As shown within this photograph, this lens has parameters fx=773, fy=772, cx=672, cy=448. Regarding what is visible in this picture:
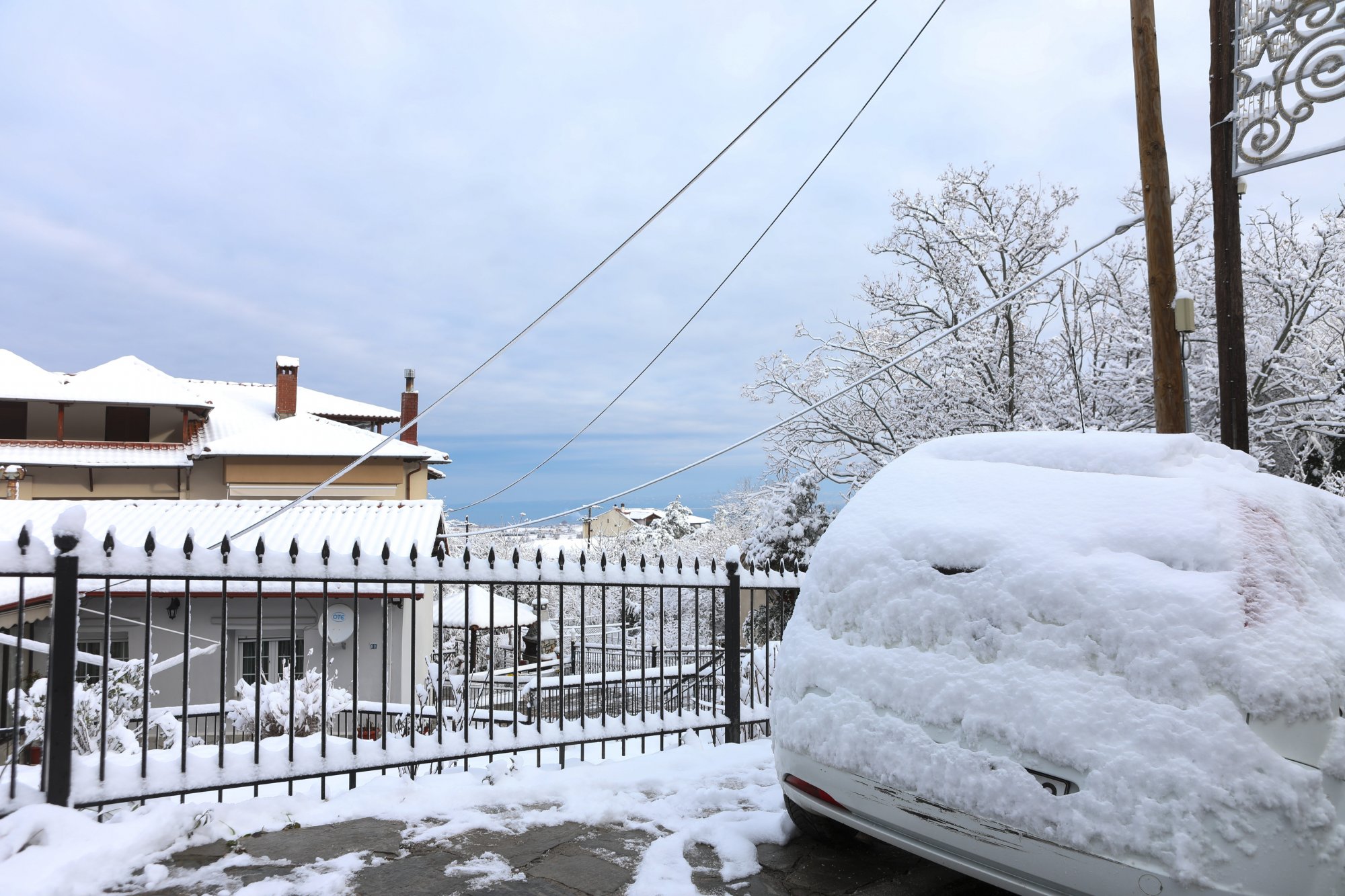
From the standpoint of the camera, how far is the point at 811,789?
306 centimetres

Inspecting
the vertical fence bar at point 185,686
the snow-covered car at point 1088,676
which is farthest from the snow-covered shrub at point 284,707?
the snow-covered car at point 1088,676

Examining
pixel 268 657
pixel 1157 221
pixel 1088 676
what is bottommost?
pixel 268 657

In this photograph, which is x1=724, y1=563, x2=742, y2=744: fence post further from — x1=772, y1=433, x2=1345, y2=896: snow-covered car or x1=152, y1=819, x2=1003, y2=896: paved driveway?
x1=772, y1=433, x2=1345, y2=896: snow-covered car

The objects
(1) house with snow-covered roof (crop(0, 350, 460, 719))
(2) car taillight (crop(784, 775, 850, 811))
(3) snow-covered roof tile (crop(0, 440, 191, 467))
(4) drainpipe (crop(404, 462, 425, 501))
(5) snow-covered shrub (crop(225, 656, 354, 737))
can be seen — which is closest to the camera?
(2) car taillight (crop(784, 775, 850, 811))

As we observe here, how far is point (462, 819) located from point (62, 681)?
1.96 metres

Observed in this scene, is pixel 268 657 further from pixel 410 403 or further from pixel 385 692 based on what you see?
pixel 410 403

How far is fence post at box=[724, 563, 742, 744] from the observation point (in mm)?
5746

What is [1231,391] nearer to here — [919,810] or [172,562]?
[919,810]

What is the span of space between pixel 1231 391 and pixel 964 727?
677cm

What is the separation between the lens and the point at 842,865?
3389 mm

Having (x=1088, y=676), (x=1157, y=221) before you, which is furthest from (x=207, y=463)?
(x=1088, y=676)

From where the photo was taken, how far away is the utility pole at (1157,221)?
7.34 metres

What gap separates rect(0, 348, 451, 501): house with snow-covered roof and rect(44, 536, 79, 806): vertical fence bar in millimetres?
23244

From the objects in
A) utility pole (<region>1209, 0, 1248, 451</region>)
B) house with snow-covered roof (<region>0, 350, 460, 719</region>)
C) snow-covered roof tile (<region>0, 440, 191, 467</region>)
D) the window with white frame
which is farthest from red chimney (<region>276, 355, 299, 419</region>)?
utility pole (<region>1209, 0, 1248, 451</region>)
